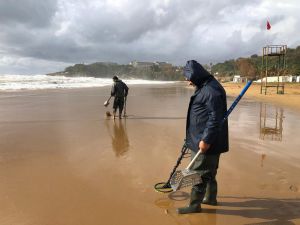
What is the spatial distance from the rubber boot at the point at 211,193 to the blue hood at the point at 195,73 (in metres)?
1.47

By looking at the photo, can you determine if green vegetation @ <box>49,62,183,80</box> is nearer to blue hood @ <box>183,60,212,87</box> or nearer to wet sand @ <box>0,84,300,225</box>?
wet sand @ <box>0,84,300,225</box>

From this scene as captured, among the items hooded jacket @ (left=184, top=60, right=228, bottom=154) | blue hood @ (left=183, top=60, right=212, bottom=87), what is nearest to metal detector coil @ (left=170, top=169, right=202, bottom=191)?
hooded jacket @ (left=184, top=60, right=228, bottom=154)

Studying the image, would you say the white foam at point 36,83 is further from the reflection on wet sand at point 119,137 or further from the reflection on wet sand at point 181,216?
the reflection on wet sand at point 181,216

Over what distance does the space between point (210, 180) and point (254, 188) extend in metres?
1.17

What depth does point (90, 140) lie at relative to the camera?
816 cm

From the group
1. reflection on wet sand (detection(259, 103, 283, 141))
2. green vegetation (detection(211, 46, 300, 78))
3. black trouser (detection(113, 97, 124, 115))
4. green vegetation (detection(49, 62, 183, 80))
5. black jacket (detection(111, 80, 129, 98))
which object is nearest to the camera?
reflection on wet sand (detection(259, 103, 283, 141))

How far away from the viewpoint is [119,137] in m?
8.66

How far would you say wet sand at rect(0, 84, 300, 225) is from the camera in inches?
159

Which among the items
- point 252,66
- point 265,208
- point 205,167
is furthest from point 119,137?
point 252,66

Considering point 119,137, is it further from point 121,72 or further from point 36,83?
point 121,72

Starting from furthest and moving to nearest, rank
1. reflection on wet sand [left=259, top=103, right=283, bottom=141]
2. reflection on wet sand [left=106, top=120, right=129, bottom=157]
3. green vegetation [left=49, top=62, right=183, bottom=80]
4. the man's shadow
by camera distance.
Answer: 1. green vegetation [left=49, top=62, right=183, bottom=80]
2. reflection on wet sand [left=259, top=103, right=283, bottom=141]
3. reflection on wet sand [left=106, top=120, right=129, bottom=157]
4. the man's shadow

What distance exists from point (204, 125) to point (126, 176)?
6.86 feet

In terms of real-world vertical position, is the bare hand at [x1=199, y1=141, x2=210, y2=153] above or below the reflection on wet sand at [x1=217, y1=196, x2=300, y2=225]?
above

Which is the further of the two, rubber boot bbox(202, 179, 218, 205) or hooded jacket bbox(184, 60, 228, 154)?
rubber boot bbox(202, 179, 218, 205)
